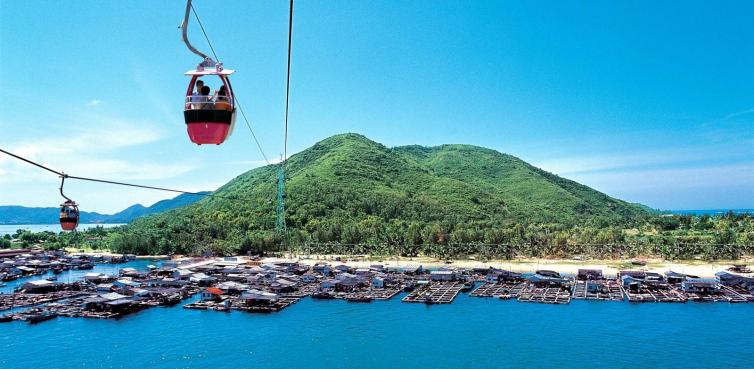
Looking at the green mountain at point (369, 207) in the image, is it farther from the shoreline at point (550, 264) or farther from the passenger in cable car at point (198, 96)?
the passenger in cable car at point (198, 96)

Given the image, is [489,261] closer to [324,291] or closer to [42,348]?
[324,291]

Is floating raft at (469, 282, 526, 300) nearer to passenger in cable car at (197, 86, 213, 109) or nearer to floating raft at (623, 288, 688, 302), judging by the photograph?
floating raft at (623, 288, 688, 302)

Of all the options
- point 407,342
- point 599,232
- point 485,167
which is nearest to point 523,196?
point 485,167

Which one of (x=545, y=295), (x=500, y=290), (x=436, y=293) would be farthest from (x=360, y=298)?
(x=545, y=295)

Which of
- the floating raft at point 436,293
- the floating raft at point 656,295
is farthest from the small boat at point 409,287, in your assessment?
the floating raft at point 656,295

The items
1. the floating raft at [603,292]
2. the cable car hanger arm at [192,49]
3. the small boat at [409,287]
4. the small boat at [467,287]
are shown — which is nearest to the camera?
the cable car hanger arm at [192,49]
